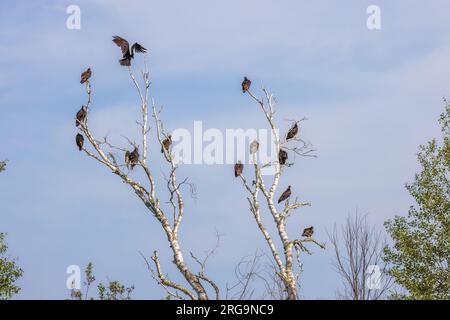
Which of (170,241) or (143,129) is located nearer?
(170,241)

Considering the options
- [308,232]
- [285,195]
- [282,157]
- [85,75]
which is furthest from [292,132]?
[85,75]

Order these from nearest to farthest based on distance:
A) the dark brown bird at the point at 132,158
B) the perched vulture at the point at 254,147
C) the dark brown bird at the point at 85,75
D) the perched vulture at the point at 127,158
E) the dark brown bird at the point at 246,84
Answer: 1. the dark brown bird at the point at 132,158
2. the perched vulture at the point at 127,158
3. the dark brown bird at the point at 85,75
4. the perched vulture at the point at 254,147
5. the dark brown bird at the point at 246,84

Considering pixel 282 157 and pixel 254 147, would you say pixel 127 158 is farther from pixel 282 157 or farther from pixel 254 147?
pixel 282 157

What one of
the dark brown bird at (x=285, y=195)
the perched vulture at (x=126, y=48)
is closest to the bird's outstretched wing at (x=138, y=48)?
the perched vulture at (x=126, y=48)

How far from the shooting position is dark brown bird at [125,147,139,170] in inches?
807

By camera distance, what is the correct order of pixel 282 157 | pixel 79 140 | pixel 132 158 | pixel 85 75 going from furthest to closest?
pixel 282 157 < pixel 85 75 < pixel 79 140 < pixel 132 158

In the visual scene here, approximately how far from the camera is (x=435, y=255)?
93.1 ft

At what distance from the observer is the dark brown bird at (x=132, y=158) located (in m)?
20.5

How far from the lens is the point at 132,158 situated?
20.5m

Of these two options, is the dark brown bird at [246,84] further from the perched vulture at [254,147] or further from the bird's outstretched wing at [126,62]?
the bird's outstretched wing at [126,62]

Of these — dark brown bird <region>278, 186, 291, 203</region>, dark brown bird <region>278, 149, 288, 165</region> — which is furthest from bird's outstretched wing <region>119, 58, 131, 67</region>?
dark brown bird <region>278, 186, 291, 203</region>
